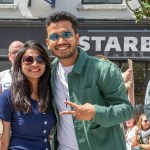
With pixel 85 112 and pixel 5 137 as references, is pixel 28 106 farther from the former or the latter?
pixel 85 112

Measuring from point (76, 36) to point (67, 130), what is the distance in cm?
68

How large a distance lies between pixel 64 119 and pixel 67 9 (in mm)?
9554

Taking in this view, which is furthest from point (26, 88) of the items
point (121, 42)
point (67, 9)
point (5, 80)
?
point (67, 9)

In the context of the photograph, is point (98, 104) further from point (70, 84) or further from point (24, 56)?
point (24, 56)

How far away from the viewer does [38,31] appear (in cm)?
1235

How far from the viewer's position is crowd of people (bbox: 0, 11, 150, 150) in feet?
9.61

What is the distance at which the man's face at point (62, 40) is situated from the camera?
9.80ft

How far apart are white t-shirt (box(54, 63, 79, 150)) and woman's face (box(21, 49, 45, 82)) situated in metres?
0.14

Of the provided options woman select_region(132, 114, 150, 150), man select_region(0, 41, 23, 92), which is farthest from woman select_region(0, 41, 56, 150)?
woman select_region(132, 114, 150, 150)

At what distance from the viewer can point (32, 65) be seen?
3.12 meters

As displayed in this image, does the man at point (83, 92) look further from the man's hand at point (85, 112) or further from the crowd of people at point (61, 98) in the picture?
the man's hand at point (85, 112)

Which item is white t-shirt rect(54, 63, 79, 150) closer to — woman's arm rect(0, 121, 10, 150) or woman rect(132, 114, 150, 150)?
woman's arm rect(0, 121, 10, 150)

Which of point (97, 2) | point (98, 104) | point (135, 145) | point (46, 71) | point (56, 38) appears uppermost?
point (97, 2)

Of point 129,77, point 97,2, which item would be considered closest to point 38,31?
point 97,2
